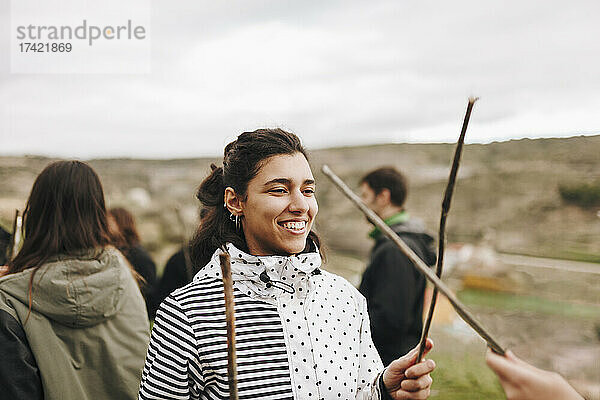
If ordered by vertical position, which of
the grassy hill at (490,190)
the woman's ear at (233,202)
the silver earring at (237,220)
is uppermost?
the woman's ear at (233,202)

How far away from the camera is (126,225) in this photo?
14.8ft

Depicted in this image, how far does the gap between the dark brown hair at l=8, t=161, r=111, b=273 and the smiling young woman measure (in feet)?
2.53

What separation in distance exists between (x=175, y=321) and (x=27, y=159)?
9.43 m

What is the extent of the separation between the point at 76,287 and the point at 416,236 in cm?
212

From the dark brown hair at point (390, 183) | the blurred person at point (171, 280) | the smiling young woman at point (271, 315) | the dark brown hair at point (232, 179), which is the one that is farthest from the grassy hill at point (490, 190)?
the smiling young woman at point (271, 315)

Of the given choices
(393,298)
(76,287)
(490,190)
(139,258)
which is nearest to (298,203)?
(76,287)

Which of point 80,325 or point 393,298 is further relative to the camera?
point 393,298

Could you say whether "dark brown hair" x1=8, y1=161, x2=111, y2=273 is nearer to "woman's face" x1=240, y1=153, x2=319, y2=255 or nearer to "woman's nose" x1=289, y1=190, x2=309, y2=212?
"woman's face" x1=240, y1=153, x2=319, y2=255

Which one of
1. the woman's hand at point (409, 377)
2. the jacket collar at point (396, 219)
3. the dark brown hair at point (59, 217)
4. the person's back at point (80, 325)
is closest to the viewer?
the woman's hand at point (409, 377)

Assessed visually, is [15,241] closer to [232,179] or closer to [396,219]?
[232,179]

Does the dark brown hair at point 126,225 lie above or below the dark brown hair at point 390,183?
below

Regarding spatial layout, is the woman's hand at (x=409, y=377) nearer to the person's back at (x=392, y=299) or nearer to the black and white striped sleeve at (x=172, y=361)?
the black and white striped sleeve at (x=172, y=361)

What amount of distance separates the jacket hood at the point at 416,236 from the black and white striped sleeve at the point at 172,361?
7.10 ft

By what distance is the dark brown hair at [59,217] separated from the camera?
2537 millimetres
